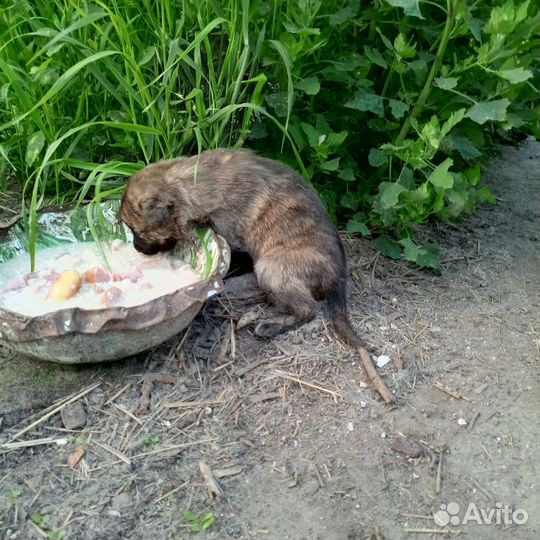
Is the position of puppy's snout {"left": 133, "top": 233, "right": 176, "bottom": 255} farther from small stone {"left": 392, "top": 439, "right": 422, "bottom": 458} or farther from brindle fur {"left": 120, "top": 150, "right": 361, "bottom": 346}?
small stone {"left": 392, "top": 439, "right": 422, "bottom": 458}

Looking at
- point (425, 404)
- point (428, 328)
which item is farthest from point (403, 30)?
point (425, 404)

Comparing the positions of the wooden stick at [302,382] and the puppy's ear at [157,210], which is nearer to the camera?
the wooden stick at [302,382]

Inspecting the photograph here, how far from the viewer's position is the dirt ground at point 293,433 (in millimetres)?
2373

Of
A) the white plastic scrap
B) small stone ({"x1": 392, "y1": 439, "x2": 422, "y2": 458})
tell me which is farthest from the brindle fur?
small stone ({"x1": 392, "y1": 439, "x2": 422, "y2": 458})

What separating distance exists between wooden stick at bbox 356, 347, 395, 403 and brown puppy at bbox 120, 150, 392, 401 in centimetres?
11

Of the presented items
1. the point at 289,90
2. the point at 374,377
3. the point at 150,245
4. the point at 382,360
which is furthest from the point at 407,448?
the point at 289,90

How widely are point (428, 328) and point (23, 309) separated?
1.83m

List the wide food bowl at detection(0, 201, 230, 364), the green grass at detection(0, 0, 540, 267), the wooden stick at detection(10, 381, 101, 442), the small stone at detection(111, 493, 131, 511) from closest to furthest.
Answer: the small stone at detection(111, 493, 131, 511)
the wide food bowl at detection(0, 201, 230, 364)
the wooden stick at detection(10, 381, 101, 442)
the green grass at detection(0, 0, 540, 267)

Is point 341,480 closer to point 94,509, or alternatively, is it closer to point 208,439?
point 208,439

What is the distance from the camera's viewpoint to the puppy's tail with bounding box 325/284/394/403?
2.91m

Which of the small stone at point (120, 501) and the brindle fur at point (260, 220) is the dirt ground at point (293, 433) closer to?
the small stone at point (120, 501)

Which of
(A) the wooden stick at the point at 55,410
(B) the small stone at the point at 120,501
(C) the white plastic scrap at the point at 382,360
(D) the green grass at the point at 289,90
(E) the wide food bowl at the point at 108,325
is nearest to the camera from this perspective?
(B) the small stone at the point at 120,501

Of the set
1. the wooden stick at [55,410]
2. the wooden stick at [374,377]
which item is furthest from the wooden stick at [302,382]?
the wooden stick at [55,410]

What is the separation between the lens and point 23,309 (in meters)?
2.84
